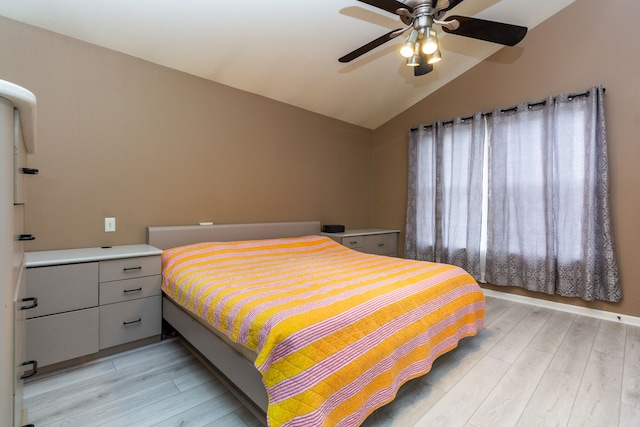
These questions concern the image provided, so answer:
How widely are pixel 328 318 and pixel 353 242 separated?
94.7 inches

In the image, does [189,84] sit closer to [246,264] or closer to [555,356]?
[246,264]

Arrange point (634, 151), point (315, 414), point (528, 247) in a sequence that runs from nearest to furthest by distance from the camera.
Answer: point (315, 414) → point (634, 151) → point (528, 247)

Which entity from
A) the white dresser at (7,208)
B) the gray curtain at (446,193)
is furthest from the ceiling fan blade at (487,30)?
the white dresser at (7,208)

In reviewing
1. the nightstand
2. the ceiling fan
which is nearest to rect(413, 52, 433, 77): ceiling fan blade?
the ceiling fan

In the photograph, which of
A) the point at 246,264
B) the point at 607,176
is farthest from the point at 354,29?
the point at 607,176

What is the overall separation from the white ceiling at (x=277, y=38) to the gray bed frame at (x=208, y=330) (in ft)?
4.83

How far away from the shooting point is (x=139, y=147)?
2.51m

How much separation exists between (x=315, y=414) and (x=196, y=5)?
8.75ft

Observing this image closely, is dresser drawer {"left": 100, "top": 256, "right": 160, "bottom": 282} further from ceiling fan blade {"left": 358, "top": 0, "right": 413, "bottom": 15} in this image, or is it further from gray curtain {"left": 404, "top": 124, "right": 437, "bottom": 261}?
gray curtain {"left": 404, "top": 124, "right": 437, "bottom": 261}

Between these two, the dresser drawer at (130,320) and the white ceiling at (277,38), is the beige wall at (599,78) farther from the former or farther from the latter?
the dresser drawer at (130,320)

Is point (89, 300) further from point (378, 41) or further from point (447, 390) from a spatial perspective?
point (378, 41)

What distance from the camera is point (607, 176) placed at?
2637mm

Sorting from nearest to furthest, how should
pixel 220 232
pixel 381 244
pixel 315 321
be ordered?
pixel 315 321, pixel 220 232, pixel 381 244

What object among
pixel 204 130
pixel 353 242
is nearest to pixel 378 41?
pixel 204 130
